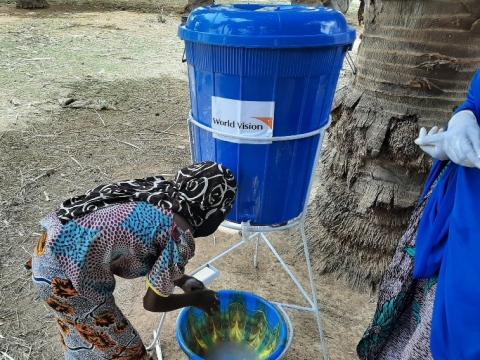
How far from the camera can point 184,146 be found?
13.8ft

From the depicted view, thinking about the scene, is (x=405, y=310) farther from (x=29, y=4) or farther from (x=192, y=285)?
(x=29, y=4)

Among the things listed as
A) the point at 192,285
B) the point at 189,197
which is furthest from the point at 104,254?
the point at 192,285

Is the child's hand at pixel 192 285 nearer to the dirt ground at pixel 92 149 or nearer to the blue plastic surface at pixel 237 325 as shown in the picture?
the blue plastic surface at pixel 237 325

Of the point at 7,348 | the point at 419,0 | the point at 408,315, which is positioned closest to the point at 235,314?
the point at 408,315

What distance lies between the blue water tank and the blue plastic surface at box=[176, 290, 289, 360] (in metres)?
0.50

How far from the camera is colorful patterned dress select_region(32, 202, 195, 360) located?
1431 millimetres

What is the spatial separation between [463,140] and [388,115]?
96 cm

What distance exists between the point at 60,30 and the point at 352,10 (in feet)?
24.5

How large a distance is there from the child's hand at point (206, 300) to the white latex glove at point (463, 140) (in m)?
1.01

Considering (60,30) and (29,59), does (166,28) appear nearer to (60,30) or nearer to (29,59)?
(60,30)

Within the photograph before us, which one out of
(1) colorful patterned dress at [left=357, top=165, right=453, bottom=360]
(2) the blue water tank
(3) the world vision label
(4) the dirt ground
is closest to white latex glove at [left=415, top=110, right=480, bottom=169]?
(1) colorful patterned dress at [left=357, top=165, right=453, bottom=360]

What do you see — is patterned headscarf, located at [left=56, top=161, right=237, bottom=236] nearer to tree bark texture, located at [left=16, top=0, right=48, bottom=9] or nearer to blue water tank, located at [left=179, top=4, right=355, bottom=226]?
blue water tank, located at [left=179, top=4, right=355, bottom=226]

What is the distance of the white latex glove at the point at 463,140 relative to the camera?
3.97ft

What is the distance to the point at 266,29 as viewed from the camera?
4.40 ft
